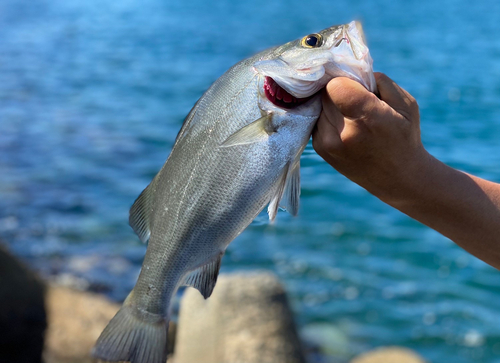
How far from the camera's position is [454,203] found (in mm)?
2195

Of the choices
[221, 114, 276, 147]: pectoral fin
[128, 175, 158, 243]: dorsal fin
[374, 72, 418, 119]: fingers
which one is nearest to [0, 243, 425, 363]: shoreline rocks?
[128, 175, 158, 243]: dorsal fin

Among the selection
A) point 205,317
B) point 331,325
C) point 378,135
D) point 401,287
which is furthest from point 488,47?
point 378,135

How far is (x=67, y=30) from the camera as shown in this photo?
20016 millimetres

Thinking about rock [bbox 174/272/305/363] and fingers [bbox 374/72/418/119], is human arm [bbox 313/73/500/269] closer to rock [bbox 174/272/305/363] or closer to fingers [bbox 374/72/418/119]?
fingers [bbox 374/72/418/119]

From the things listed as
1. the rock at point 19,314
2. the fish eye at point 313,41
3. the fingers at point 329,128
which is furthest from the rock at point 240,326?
the fish eye at point 313,41

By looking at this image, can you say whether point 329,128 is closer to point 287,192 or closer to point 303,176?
point 287,192

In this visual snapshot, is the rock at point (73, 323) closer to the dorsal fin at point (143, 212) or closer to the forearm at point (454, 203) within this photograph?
the dorsal fin at point (143, 212)

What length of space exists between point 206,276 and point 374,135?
91 cm

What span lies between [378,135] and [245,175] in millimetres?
532

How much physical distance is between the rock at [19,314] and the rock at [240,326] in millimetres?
1194

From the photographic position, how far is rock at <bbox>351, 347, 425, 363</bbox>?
180 inches

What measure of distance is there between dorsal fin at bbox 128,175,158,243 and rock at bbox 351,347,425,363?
10.0 ft

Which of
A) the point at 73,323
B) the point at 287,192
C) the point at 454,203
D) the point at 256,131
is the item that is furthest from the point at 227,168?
the point at 73,323

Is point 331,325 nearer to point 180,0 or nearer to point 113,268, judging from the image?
point 113,268
